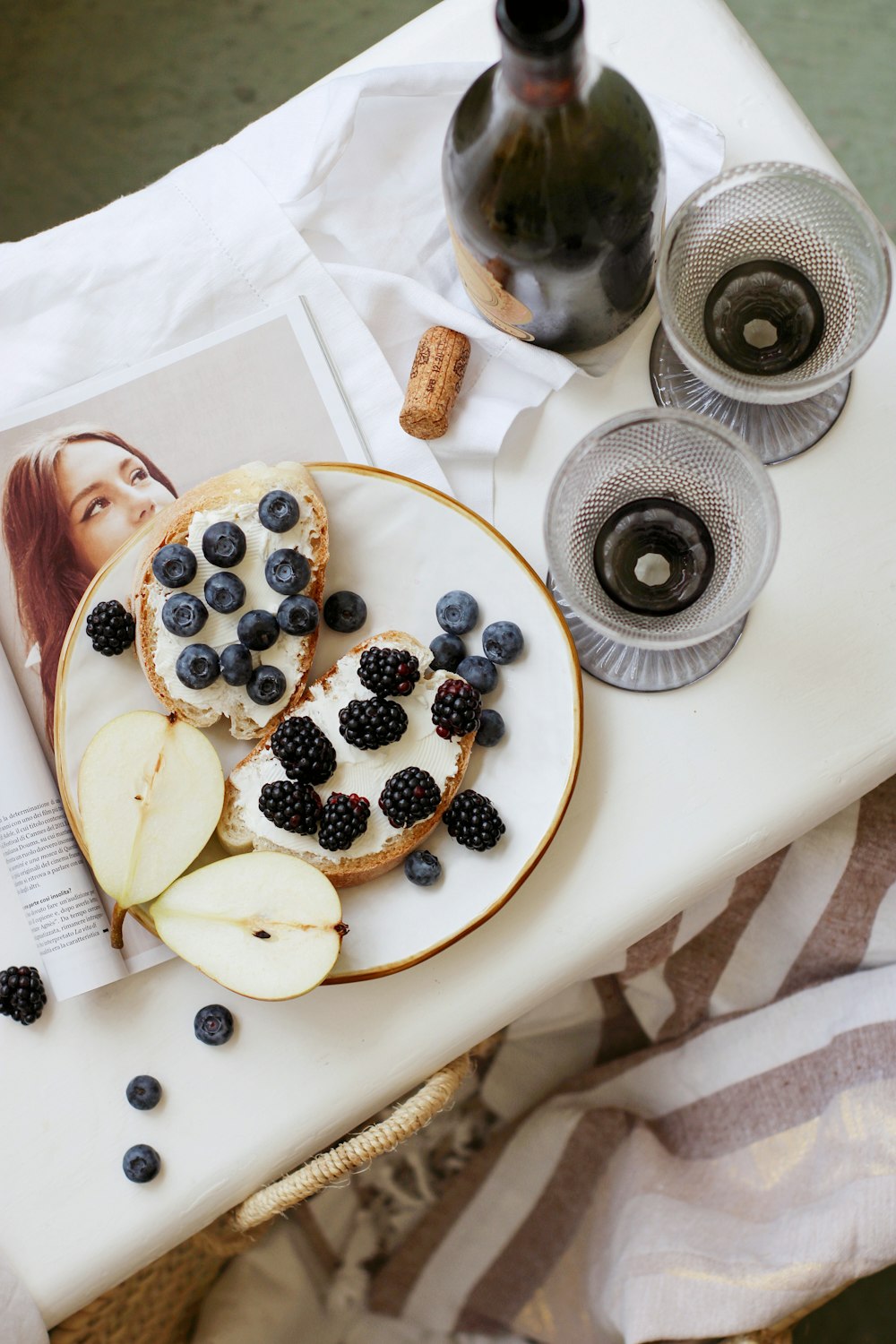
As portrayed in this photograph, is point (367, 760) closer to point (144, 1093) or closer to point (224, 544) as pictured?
point (224, 544)

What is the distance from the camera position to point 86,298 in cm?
86

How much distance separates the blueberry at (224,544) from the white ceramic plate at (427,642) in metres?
0.07

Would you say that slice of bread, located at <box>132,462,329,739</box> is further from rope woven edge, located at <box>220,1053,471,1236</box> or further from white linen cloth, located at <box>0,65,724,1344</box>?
rope woven edge, located at <box>220,1053,471,1236</box>

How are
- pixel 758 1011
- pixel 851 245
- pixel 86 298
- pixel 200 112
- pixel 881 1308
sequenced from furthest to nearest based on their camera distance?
pixel 200 112
pixel 881 1308
pixel 758 1011
pixel 86 298
pixel 851 245

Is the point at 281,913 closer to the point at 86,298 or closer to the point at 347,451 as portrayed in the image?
the point at 347,451

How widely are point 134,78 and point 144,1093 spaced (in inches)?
55.6

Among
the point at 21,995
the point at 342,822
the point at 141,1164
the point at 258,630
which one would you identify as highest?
the point at 258,630

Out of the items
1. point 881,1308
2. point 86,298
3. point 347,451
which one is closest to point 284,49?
point 86,298

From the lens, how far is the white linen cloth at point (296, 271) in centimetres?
84

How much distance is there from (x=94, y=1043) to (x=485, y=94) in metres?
0.73

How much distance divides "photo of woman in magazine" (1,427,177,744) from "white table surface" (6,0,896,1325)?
31 cm

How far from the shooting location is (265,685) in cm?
77

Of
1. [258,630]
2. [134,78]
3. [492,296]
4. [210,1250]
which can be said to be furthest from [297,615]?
[134,78]

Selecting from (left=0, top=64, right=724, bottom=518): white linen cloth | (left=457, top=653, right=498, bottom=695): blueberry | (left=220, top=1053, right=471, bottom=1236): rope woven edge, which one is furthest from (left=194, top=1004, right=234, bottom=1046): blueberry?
(left=0, top=64, right=724, bottom=518): white linen cloth
